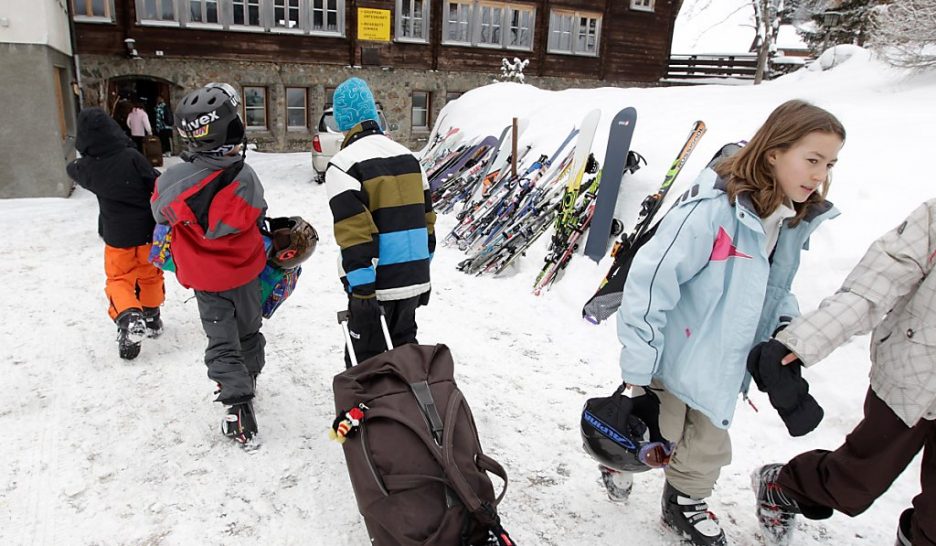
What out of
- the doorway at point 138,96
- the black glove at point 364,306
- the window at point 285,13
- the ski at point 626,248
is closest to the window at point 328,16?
the window at point 285,13

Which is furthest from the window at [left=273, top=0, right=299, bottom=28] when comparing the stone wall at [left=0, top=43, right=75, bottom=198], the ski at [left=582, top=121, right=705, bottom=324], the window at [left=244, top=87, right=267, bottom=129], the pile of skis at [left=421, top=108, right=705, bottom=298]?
the ski at [left=582, top=121, right=705, bottom=324]

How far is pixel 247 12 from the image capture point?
16.1 metres

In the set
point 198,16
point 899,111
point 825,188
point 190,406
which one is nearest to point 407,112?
point 198,16

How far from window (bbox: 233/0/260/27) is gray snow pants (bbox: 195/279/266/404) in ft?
51.4

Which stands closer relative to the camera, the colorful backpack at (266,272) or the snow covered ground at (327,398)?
the snow covered ground at (327,398)

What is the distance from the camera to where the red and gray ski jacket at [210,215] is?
2.96m

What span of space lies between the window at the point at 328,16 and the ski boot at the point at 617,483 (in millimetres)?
17155

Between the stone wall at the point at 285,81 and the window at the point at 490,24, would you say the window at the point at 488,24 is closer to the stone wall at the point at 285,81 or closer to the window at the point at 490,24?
the window at the point at 490,24

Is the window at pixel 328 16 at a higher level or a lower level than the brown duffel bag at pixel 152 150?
higher

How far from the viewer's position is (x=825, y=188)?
2229 millimetres

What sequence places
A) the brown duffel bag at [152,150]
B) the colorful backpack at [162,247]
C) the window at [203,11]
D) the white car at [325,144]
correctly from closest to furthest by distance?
the colorful backpack at [162,247]
the white car at [325,144]
the brown duffel bag at [152,150]
the window at [203,11]

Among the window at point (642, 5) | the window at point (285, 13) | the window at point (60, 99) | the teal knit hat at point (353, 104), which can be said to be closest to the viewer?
the teal knit hat at point (353, 104)

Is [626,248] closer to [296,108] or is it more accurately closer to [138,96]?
[296,108]

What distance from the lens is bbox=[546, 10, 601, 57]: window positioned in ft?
65.1
